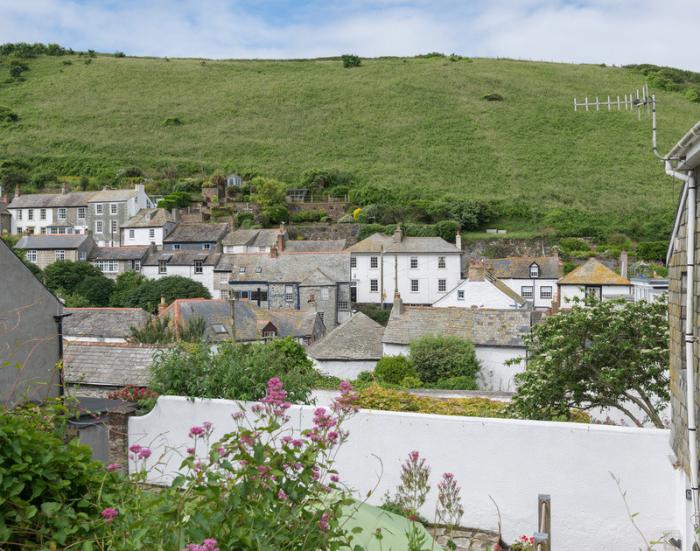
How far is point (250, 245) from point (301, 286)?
36.0 ft

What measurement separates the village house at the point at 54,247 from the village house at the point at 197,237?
7306mm

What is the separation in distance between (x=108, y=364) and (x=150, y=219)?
5153 centimetres

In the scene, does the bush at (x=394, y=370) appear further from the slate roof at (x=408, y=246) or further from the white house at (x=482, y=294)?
the slate roof at (x=408, y=246)

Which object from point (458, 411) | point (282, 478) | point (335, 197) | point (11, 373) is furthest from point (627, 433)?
point (335, 197)

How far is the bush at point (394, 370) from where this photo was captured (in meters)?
25.8

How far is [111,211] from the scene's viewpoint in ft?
225

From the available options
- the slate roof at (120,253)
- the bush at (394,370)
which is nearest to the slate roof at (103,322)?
the bush at (394,370)

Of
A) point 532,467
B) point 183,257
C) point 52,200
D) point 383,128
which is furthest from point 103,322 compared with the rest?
point 383,128

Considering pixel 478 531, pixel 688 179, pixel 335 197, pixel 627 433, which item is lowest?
pixel 478 531

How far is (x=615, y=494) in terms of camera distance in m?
8.19

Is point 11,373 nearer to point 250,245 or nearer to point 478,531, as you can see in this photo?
point 478,531

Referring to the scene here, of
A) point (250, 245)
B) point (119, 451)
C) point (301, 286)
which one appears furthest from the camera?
point (250, 245)

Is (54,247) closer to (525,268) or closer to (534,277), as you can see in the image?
(525,268)

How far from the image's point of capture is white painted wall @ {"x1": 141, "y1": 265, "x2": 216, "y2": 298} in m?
55.5
